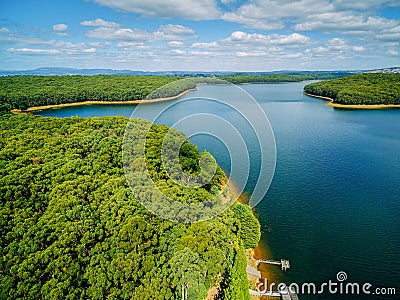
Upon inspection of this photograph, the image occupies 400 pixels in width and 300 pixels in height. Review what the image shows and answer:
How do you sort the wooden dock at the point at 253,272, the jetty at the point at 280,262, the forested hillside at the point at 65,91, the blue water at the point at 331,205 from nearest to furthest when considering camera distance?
the wooden dock at the point at 253,272 → the jetty at the point at 280,262 → the blue water at the point at 331,205 → the forested hillside at the point at 65,91

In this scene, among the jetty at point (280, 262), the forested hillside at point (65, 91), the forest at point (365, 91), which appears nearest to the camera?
the jetty at point (280, 262)

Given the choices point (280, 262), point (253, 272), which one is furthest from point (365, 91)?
point (253, 272)

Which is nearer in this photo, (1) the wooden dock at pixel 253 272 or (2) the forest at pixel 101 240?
(2) the forest at pixel 101 240

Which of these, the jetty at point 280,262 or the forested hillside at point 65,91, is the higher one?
the forested hillside at point 65,91

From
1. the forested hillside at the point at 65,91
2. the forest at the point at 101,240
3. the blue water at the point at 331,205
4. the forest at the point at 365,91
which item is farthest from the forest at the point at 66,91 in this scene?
the forest at the point at 365,91

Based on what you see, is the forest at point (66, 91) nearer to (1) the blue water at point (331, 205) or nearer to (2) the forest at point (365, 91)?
(1) the blue water at point (331, 205)

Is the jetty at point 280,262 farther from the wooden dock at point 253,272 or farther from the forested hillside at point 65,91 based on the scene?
the forested hillside at point 65,91

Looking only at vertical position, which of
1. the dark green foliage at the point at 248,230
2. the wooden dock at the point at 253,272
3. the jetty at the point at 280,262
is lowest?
the jetty at the point at 280,262

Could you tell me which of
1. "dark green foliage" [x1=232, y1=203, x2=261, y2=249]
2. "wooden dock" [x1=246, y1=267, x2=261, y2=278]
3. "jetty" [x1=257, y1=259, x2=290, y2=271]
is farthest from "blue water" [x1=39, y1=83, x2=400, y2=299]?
"dark green foliage" [x1=232, y1=203, x2=261, y2=249]
